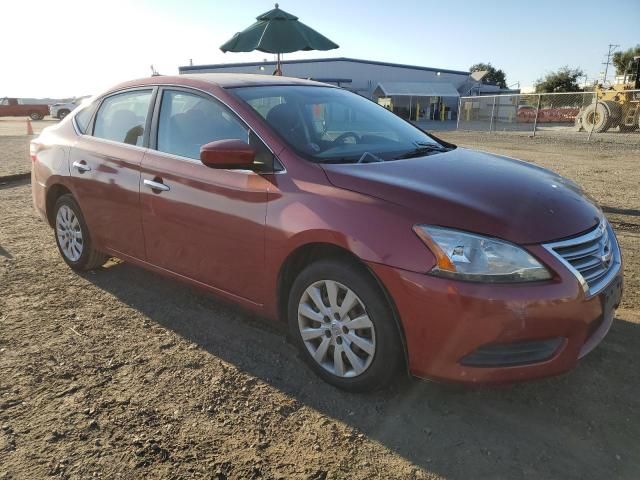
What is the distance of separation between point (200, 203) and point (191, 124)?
24.7 inches

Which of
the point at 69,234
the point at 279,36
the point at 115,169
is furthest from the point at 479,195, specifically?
the point at 279,36

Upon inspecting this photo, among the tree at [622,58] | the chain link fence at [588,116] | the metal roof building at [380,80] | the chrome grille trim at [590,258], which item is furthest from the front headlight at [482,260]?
the tree at [622,58]

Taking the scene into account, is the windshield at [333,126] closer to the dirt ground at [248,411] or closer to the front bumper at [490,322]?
the front bumper at [490,322]

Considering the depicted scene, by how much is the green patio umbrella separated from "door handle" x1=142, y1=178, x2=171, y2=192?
6036 millimetres

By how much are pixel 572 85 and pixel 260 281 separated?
71.6 metres

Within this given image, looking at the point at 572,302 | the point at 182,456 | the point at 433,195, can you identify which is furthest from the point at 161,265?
the point at 572,302

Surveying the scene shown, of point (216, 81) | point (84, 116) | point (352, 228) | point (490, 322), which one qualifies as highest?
point (216, 81)

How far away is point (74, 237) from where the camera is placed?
4402 mm

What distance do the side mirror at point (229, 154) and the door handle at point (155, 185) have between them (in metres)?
0.64

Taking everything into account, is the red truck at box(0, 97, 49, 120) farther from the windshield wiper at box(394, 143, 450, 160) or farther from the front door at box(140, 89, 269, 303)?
the windshield wiper at box(394, 143, 450, 160)

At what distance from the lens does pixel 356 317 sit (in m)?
2.61

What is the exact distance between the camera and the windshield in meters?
3.05

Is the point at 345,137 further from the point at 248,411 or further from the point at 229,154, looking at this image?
the point at 248,411

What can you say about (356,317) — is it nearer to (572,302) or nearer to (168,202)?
(572,302)
